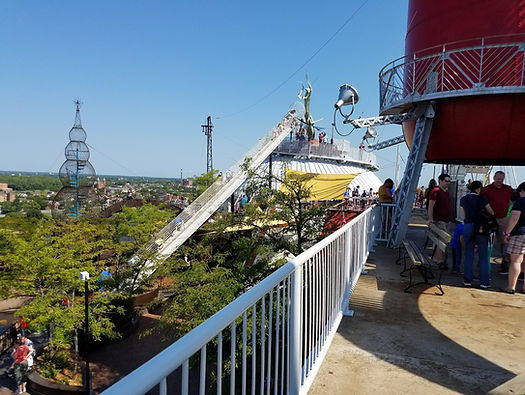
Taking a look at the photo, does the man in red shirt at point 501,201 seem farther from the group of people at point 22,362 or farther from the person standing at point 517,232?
the group of people at point 22,362

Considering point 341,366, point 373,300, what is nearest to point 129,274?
point 373,300

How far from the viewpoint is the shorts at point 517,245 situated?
5734 millimetres

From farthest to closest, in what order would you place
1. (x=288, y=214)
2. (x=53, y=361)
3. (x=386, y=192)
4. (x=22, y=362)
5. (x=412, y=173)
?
(x=288, y=214) → (x=53, y=361) → (x=386, y=192) → (x=22, y=362) → (x=412, y=173)

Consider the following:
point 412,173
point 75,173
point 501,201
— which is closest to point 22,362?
point 412,173

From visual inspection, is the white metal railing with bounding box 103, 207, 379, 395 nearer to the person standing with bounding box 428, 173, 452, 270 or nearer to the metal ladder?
the person standing with bounding box 428, 173, 452, 270

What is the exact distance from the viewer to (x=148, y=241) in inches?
663

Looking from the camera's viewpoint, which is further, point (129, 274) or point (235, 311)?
point (129, 274)

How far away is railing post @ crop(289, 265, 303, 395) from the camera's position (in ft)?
8.49

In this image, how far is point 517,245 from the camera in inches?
227

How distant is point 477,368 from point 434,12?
32.8ft

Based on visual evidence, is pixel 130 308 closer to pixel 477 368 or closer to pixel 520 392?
pixel 477 368

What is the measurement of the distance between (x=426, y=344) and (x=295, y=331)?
2.48m

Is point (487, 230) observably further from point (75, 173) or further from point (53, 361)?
point (75, 173)

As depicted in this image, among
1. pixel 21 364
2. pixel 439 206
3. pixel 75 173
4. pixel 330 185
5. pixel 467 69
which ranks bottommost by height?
pixel 21 364
